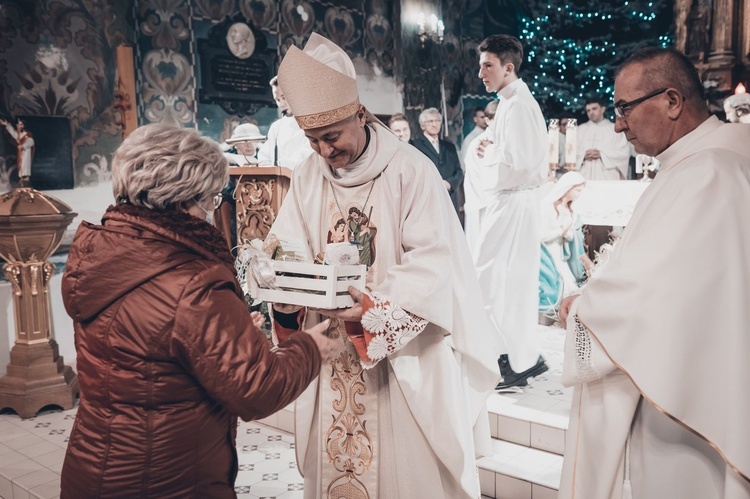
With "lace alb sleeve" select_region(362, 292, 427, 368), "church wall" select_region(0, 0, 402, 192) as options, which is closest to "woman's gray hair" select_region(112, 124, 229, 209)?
"lace alb sleeve" select_region(362, 292, 427, 368)

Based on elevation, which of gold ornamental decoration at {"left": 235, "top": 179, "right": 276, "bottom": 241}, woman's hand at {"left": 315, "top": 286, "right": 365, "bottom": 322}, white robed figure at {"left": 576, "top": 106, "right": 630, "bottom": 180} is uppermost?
white robed figure at {"left": 576, "top": 106, "right": 630, "bottom": 180}

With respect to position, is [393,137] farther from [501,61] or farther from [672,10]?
[672,10]

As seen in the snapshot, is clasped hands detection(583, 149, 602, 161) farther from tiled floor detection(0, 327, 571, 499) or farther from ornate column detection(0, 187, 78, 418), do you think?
ornate column detection(0, 187, 78, 418)

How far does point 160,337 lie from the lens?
1561 mm

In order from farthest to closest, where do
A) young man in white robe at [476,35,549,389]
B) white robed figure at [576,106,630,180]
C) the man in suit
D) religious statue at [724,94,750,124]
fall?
white robed figure at [576,106,630,180] < the man in suit < religious statue at [724,94,750,124] < young man in white robe at [476,35,549,389]

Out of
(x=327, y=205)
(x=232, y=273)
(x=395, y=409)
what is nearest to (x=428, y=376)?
(x=395, y=409)

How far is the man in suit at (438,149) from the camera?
7730 millimetres

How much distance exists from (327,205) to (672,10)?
12.4m

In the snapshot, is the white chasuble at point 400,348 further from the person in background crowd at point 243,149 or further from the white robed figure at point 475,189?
the person in background crowd at point 243,149

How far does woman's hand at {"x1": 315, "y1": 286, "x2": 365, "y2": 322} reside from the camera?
2.06 metres

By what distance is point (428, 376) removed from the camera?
7.58ft

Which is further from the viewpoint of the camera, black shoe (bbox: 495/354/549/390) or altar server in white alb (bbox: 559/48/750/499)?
black shoe (bbox: 495/354/549/390)

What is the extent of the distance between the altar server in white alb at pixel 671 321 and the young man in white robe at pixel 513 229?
212cm

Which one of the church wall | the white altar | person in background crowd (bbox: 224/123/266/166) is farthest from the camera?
the church wall
